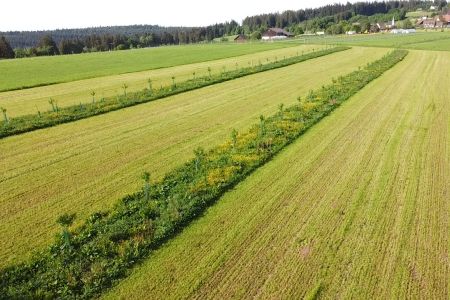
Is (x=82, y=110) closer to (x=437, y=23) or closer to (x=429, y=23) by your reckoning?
(x=437, y=23)

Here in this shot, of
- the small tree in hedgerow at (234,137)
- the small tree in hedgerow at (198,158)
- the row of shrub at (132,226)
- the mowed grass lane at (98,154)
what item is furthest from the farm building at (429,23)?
the small tree in hedgerow at (198,158)

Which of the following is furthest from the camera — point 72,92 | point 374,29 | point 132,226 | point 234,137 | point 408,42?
point 374,29

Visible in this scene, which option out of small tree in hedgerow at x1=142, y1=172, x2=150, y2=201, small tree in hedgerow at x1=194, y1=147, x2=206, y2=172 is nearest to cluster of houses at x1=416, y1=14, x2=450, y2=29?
small tree in hedgerow at x1=194, y1=147, x2=206, y2=172

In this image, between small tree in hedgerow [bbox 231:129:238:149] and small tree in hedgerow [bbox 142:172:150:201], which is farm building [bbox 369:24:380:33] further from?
small tree in hedgerow [bbox 142:172:150:201]

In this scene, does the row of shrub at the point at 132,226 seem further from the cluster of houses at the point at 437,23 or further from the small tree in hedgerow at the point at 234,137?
the cluster of houses at the point at 437,23

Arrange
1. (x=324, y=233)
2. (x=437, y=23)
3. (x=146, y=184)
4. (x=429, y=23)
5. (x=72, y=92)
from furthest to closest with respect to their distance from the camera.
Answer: (x=429, y=23), (x=437, y=23), (x=72, y=92), (x=146, y=184), (x=324, y=233)

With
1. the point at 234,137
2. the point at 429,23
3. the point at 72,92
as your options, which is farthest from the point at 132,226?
the point at 429,23

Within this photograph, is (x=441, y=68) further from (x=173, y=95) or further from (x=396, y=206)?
(x=396, y=206)
